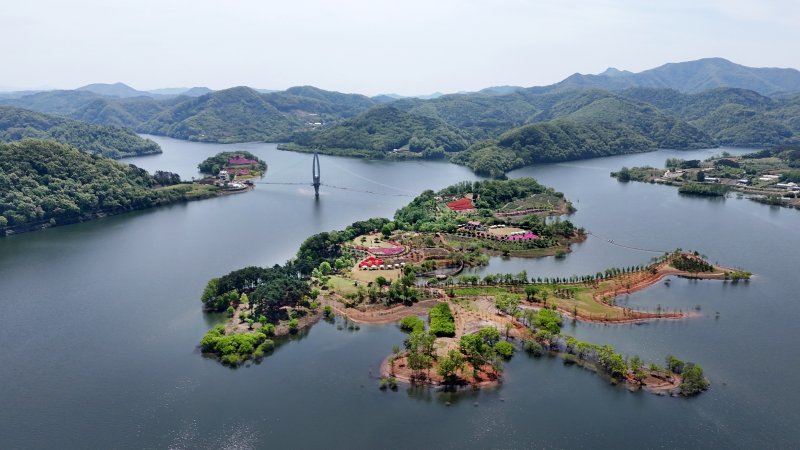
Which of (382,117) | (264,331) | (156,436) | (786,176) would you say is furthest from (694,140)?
(156,436)

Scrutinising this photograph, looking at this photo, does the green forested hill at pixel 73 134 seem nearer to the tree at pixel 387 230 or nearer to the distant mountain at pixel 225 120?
the distant mountain at pixel 225 120

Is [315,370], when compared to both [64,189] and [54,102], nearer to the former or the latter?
[64,189]

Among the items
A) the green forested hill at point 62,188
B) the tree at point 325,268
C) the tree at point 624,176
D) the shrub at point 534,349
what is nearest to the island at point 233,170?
the green forested hill at point 62,188

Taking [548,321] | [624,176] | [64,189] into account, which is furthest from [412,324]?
[624,176]

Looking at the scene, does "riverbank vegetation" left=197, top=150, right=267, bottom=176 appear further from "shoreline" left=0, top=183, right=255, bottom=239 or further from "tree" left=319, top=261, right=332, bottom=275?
"tree" left=319, top=261, right=332, bottom=275

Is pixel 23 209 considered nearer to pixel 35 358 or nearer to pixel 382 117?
pixel 35 358

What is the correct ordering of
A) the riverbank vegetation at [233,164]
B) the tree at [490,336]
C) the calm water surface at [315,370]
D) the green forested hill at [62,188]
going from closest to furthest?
the calm water surface at [315,370] < the tree at [490,336] < the green forested hill at [62,188] < the riverbank vegetation at [233,164]

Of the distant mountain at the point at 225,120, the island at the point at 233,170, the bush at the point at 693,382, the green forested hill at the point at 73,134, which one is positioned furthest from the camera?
the distant mountain at the point at 225,120
